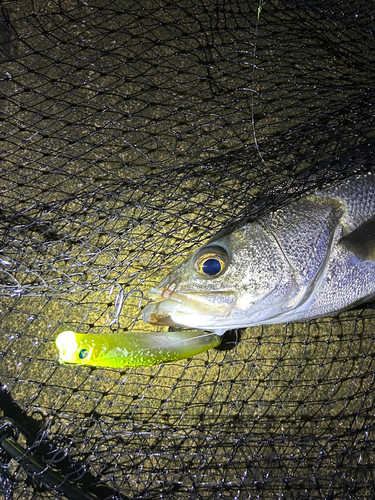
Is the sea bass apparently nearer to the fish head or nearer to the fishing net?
the fish head

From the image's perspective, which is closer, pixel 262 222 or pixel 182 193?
pixel 262 222

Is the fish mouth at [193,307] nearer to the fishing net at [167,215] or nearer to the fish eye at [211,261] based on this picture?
the fish eye at [211,261]

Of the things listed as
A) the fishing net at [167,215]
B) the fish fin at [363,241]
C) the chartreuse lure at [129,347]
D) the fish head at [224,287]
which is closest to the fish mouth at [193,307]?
the fish head at [224,287]

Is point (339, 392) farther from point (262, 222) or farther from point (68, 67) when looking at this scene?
point (68, 67)

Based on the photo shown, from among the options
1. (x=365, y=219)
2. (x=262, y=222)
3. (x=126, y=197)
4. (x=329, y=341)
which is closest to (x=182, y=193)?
(x=126, y=197)

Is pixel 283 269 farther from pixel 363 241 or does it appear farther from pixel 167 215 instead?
pixel 167 215

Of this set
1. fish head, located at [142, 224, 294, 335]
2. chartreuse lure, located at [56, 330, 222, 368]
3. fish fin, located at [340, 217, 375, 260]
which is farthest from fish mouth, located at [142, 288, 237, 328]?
fish fin, located at [340, 217, 375, 260]
